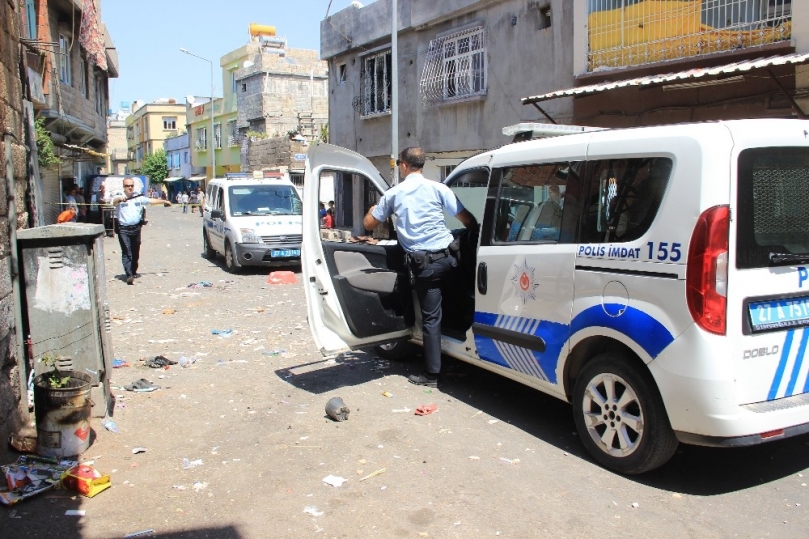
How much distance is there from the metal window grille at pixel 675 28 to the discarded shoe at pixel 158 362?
891cm

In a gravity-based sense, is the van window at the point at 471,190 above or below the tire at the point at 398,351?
above

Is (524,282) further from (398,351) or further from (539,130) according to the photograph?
(398,351)

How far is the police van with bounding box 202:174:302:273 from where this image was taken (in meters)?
13.4

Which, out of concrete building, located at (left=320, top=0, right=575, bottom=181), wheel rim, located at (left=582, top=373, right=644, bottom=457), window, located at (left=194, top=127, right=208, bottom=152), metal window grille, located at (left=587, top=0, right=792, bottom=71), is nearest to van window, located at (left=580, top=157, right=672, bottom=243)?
wheel rim, located at (left=582, top=373, right=644, bottom=457)

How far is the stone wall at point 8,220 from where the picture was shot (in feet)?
14.5

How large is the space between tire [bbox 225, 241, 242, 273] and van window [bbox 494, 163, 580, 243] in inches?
372

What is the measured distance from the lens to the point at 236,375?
252 inches

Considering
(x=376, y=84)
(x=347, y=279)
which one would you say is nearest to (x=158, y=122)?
(x=376, y=84)

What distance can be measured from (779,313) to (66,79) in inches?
939

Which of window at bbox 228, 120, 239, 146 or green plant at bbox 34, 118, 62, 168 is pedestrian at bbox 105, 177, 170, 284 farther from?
window at bbox 228, 120, 239, 146

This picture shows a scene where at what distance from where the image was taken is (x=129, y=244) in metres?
12.0

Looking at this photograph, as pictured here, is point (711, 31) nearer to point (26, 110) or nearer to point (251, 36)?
point (26, 110)

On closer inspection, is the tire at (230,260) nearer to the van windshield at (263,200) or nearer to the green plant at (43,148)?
the van windshield at (263,200)

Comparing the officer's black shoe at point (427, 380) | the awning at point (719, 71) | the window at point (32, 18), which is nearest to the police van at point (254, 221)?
the awning at point (719, 71)
